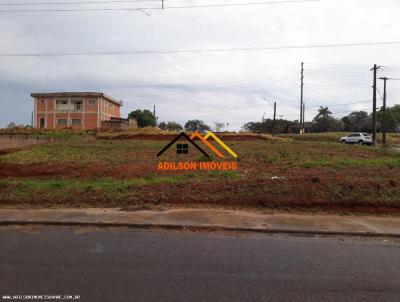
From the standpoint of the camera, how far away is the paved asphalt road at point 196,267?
3.82 metres

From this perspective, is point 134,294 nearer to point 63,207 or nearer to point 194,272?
point 194,272

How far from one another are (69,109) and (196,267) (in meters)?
57.3

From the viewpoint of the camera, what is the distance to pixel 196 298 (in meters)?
3.66

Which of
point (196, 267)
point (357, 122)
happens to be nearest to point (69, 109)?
point (196, 267)

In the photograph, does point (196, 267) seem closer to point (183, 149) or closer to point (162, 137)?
point (183, 149)

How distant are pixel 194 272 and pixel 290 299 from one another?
1289 mm

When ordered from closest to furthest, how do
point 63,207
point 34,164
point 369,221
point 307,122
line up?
point 369,221 < point 63,207 < point 34,164 < point 307,122

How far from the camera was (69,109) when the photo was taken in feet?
186

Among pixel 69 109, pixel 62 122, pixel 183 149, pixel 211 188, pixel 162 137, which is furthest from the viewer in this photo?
pixel 62 122

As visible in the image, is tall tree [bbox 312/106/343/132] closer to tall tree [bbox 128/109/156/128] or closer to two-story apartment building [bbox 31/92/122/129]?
tall tree [bbox 128/109/156/128]

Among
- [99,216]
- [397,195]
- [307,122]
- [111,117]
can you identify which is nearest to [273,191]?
[397,195]

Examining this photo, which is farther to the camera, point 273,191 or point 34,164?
point 34,164

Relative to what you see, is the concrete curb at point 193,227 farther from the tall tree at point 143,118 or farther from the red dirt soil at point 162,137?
the tall tree at point 143,118

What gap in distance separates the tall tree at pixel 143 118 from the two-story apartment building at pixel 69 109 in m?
22.4
